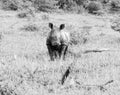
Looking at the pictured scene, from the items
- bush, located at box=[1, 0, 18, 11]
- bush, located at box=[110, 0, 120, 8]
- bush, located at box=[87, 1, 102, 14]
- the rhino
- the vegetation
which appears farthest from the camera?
bush, located at box=[110, 0, 120, 8]

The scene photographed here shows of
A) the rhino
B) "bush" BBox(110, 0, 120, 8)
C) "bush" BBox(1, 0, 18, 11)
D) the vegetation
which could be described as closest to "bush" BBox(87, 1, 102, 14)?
the vegetation

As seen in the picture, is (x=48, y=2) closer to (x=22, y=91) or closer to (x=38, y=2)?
(x=38, y=2)

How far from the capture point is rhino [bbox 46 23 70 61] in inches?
299

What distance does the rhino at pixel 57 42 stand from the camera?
760 cm

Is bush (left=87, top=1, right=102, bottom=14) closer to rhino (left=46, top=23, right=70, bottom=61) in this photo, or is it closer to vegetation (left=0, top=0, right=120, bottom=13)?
vegetation (left=0, top=0, right=120, bottom=13)

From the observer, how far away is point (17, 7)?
28703 mm

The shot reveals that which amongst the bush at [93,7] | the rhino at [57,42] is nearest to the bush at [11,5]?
the bush at [93,7]

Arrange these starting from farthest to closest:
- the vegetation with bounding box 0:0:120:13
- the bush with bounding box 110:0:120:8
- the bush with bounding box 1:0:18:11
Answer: the bush with bounding box 110:0:120:8
the vegetation with bounding box 0:0:120:13
the bush with bounding box 1:0:18:11

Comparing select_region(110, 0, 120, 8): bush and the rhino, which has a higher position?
the rhino

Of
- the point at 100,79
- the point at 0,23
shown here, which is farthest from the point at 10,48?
the point at 0,23

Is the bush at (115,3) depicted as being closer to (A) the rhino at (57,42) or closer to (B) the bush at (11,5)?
(B) the bush at (11,5)

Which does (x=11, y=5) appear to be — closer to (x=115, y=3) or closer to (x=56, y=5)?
(x=56, y=5)

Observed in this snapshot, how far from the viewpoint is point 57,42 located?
7.61 meters

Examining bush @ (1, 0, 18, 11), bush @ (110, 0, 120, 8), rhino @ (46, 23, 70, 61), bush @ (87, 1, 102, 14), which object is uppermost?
rhino @ (46, 23, 70, 61)
